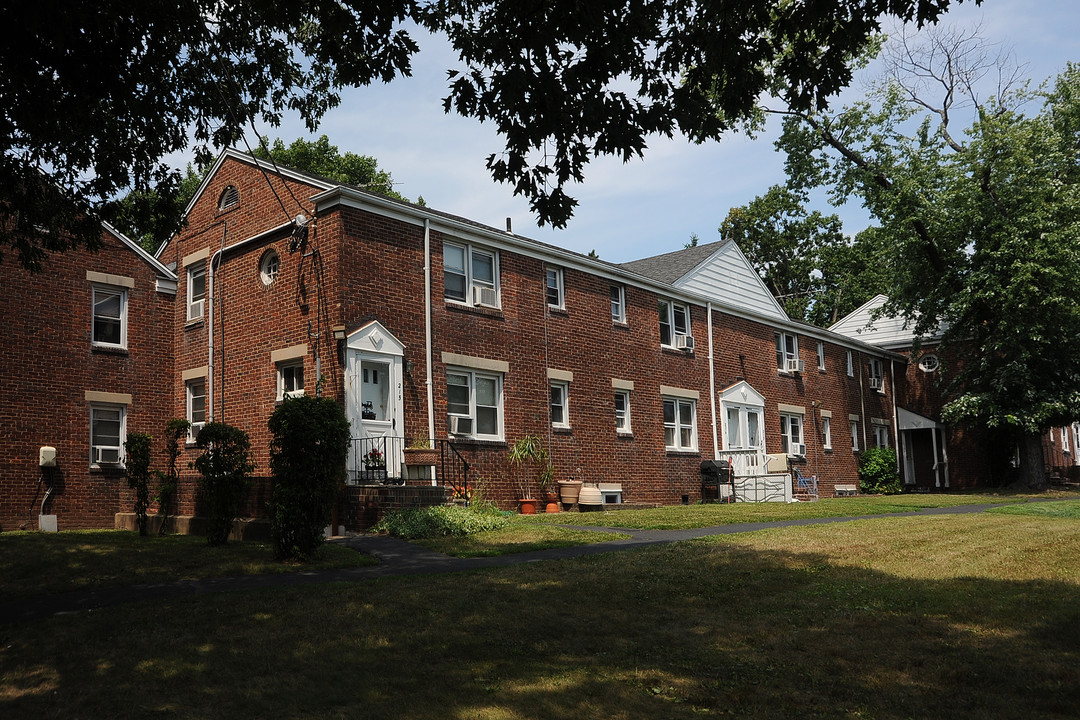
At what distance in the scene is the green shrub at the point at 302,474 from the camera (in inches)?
438

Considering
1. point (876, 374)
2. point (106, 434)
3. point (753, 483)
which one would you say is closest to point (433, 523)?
point (106, 434)

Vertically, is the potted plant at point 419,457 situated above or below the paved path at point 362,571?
above

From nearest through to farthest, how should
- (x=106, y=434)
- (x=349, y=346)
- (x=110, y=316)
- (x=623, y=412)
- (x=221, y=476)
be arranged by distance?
(x=221, y=476) < (x=349, y=346) < (x=106, y=434) < (x=110, y=316) < (x=623, y=412)

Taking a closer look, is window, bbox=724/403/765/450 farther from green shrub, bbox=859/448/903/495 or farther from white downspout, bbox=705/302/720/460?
green shrub, bbox=859/448/903/495

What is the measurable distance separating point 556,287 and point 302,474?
38.2 ft

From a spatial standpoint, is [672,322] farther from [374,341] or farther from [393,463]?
[393,463]

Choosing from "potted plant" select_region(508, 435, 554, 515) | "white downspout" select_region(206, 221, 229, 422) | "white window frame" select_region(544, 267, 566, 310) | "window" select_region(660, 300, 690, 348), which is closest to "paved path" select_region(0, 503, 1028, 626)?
"potted plant" select_region(508, 435, 554, 515)

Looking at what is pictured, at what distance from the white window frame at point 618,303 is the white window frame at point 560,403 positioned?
9.90 ft

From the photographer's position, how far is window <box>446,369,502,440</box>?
18906mm

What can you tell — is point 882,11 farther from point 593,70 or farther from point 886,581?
point 886,581

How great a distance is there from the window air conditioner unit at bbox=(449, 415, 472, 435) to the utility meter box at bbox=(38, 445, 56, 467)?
8.21m

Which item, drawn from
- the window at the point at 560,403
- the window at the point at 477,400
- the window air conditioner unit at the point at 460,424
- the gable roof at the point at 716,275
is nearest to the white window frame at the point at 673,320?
the gable roof at the point at 716,275

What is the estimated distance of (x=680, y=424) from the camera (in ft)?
83.6

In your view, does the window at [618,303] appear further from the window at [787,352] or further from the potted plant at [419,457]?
the window at [787,352]
